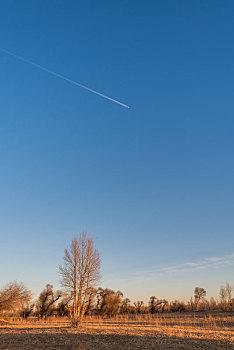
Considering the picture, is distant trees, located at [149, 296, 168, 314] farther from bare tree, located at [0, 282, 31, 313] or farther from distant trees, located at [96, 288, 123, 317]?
bare tree, located at [0, 282, 31, 313]

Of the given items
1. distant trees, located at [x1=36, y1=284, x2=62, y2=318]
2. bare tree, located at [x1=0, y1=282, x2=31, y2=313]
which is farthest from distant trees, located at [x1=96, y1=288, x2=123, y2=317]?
bare tree, located at [x1=0, y1=282, x2=31, y2=313]

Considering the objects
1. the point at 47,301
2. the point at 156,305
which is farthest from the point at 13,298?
the point at 156,305

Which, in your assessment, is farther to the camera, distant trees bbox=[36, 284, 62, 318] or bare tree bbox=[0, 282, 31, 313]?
distant trees bbox=[36, 284, 62, 318]

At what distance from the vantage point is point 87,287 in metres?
25.4

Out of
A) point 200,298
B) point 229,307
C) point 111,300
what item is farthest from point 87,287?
point 200,298

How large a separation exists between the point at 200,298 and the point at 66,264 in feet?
222

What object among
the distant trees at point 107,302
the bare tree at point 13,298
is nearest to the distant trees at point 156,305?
the distant trees at point 107,302

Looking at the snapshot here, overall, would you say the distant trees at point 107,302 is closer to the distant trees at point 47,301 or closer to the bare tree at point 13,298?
the distant trees at point 47,301

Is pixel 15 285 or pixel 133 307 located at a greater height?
pixel 15 285

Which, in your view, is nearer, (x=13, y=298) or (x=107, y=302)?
(x=13, y=298)

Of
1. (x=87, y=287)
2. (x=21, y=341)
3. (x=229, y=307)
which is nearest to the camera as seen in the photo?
(x=21, y=341)

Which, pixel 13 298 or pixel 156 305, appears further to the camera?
pixel 156 305

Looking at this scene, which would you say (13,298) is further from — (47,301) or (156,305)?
(156,305)

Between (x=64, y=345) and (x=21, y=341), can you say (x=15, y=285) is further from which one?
(x=64, y=345)
